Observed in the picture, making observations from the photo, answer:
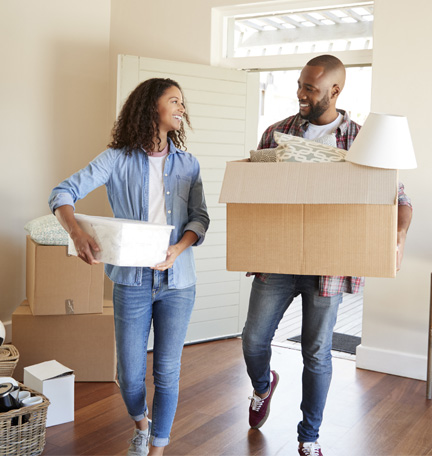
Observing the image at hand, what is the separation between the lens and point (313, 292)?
218cm

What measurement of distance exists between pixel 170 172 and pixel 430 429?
66.3 inches

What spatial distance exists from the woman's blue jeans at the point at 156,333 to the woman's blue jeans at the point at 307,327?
1.04 ft

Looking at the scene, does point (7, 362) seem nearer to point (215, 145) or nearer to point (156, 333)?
point (156, 333)

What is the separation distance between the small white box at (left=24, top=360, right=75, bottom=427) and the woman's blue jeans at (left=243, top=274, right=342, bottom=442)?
887mm

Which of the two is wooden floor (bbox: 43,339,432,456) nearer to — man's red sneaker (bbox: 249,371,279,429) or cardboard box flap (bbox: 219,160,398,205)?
man's red sneaker (bbox: 249,371,279,429)

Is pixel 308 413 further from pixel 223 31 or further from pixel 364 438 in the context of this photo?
pixel 223 31

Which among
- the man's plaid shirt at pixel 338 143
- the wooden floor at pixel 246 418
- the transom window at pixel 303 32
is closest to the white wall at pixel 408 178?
the wooden floor at pixel 246 418

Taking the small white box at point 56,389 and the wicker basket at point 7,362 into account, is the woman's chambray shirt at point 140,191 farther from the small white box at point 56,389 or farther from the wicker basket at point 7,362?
the wicker basket at point 7,362

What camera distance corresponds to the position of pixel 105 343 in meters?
3.22

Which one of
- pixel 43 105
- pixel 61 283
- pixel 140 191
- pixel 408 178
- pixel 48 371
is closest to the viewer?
pixel 140 191

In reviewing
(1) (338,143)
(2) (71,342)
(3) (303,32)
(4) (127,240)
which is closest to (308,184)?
(1) (338,143)

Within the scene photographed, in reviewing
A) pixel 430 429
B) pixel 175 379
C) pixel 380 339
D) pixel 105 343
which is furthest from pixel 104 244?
pixel 380 339

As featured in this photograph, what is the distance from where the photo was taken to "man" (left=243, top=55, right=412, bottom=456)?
2188mm

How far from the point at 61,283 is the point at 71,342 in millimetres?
319
